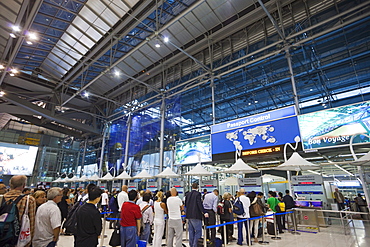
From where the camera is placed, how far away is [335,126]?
876cm

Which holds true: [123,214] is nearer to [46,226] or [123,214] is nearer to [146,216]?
[146,216]

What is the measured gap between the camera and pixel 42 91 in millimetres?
21484

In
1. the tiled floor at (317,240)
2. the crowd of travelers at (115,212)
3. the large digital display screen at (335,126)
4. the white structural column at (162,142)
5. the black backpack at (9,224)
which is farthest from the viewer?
the white structural column at (162,142)

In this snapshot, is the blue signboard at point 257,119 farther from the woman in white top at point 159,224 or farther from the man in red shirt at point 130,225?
the man in red shirt at point 130,225

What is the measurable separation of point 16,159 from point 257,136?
92.9 ft

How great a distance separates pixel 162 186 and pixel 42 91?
1601 centimetres

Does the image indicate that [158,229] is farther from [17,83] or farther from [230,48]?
[17,83]

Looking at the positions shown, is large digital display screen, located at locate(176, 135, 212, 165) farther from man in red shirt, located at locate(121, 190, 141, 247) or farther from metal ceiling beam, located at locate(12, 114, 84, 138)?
metal ceiling beam, located at locate(12, 114, 84, 138)

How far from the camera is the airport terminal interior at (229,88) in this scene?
9367mm

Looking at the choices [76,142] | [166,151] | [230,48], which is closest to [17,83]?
[76,142]

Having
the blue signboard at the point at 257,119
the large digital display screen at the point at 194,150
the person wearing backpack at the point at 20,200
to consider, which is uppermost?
the blue signboard at the point at 257,119

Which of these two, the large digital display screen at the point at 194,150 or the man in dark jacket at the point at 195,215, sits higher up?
the large digital display screen at the point at 194,150

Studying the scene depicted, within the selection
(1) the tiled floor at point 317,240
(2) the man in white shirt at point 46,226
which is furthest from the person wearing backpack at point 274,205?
(2) the man in white shirt at point 46,226

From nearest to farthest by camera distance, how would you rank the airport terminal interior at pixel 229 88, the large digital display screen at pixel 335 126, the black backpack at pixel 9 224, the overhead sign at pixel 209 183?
the black backpack at pixel 9 224
the large digital display screen at pixel 335 126
the airport terminal interior at pixel 229 88
the overhead sign at pixel 209 183
